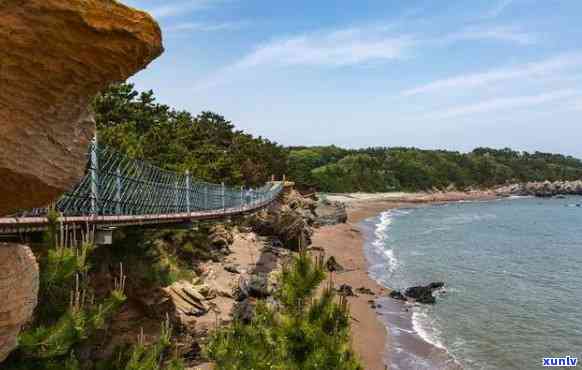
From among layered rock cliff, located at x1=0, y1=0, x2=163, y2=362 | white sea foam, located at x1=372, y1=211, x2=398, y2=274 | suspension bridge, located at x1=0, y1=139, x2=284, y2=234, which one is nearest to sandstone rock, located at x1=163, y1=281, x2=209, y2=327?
suspension bridge, located at x1=0, y1=139, x2=284, y2=234

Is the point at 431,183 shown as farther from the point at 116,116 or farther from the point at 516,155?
the point at 116,116

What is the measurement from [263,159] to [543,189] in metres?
103

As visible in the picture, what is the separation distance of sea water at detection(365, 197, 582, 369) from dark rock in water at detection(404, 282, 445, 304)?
1.74 feet

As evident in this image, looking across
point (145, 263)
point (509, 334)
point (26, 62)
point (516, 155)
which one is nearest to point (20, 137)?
point (26, 62)

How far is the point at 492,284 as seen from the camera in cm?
2691

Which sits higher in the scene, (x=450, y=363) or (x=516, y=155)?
(x=516, y=155)

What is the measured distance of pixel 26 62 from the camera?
3.10 metres

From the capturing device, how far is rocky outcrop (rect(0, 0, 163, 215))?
3045 mm

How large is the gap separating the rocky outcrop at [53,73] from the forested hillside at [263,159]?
44.9 ft

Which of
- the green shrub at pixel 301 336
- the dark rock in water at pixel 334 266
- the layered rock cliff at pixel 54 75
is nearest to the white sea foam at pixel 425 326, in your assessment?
the dark rock in water at pixel 334 266

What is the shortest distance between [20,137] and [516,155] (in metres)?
208

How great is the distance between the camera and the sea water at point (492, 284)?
1756cm

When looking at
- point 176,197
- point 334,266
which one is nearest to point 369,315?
point 334,266

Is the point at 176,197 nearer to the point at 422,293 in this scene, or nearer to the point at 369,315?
the point at 369,315
